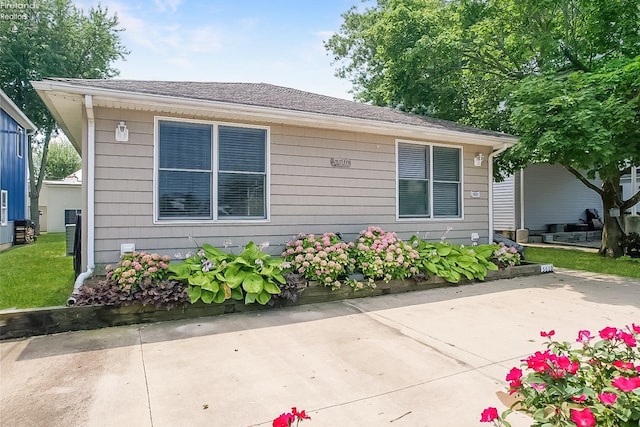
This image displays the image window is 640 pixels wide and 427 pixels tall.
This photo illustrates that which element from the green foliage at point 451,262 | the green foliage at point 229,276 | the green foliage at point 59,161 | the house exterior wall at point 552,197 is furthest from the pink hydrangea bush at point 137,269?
the green foliage at point 59,161

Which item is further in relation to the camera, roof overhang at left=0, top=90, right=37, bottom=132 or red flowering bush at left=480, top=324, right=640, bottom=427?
roof overhang at left=0, top=90, right=37, bottom=132

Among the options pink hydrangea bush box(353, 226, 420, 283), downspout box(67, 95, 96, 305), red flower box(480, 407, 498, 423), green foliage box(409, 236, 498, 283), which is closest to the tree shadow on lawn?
green foliage box(409, 236, 498, 283)

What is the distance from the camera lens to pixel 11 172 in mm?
12508

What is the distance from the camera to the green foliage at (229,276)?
4.47 meters

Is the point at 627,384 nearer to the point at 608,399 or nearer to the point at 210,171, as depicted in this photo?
the point at 608,399

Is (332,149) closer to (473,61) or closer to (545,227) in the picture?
(473,61)

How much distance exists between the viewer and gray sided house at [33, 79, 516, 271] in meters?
4.93

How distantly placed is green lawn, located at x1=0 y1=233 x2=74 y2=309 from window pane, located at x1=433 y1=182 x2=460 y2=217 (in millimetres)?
6348

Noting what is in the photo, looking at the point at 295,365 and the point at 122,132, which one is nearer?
the point at 295,365

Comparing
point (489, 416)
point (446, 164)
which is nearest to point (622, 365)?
point (489, 416)

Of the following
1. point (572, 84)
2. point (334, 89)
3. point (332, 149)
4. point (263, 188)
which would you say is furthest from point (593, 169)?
point (334, 89)

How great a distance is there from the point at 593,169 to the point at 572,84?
8.84 ft

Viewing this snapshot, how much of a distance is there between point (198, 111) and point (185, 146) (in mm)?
550

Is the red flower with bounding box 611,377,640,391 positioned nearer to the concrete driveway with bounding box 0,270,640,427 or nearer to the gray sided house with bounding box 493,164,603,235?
the concrete driveway with bounding box 0,270,640,427
